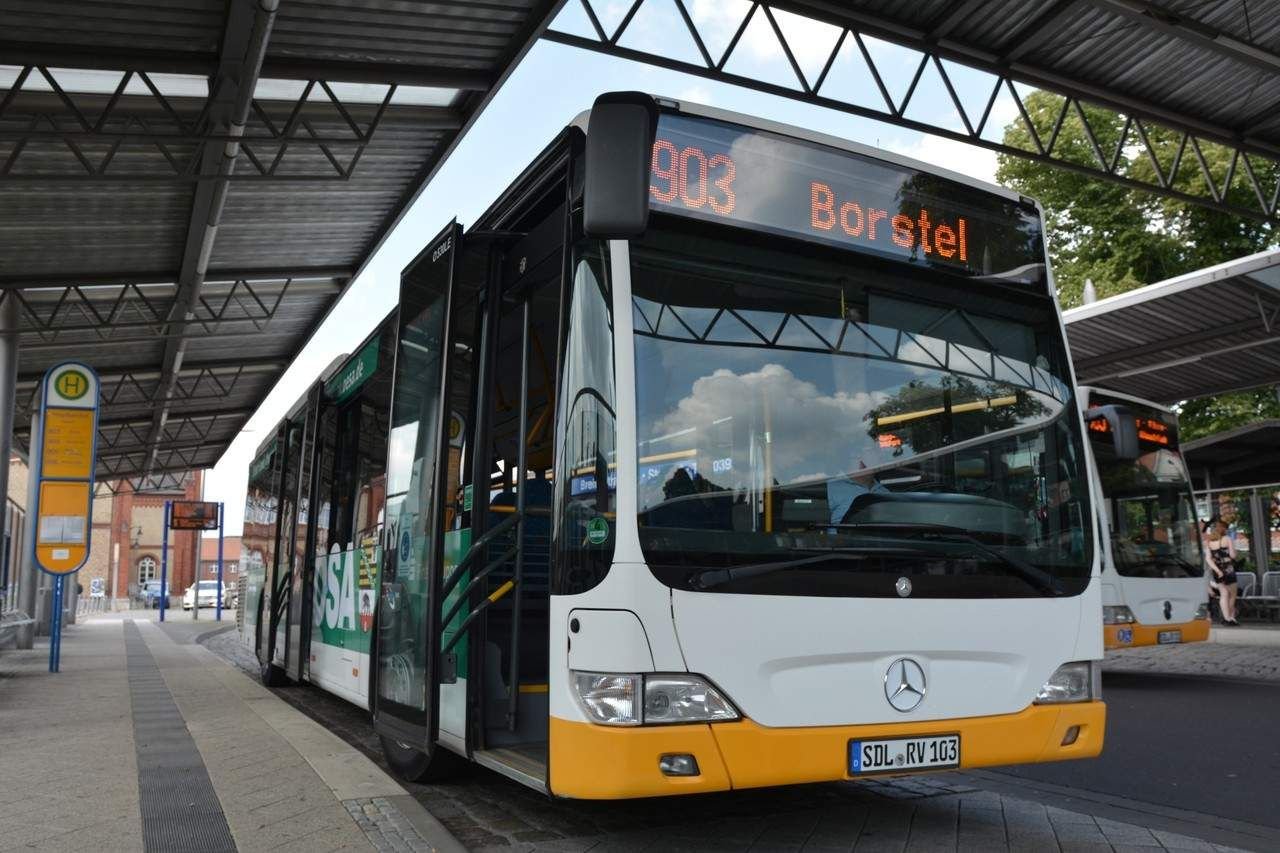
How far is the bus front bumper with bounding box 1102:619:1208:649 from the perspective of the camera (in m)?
10.8

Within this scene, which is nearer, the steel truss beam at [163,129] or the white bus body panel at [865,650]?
the white bus body panel at [865,650]

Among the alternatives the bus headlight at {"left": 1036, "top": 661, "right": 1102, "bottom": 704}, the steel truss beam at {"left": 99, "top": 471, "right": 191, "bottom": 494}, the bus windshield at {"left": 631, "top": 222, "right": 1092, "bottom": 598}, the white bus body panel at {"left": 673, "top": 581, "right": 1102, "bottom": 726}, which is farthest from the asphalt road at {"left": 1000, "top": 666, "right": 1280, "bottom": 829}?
the steel truss beam at {"left": 99, "top": 471, "right": 191, "bottom": 494}

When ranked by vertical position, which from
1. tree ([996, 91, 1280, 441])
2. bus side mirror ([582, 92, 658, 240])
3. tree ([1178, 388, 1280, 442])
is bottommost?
bus side mirror ([582, 92, 658, 240])

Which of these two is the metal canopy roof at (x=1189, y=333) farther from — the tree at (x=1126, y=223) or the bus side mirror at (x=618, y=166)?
the bus side mirror at (x=618, y=166)

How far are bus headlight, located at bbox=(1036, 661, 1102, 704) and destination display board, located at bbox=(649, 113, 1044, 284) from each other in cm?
175

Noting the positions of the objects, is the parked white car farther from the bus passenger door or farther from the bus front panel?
the bus front panel

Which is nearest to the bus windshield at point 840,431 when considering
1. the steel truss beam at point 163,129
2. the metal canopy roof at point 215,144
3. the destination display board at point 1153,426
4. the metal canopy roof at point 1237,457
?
the metal canopy roof at point 215,144

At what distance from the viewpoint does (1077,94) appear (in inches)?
499

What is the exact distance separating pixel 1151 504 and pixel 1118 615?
1.57m

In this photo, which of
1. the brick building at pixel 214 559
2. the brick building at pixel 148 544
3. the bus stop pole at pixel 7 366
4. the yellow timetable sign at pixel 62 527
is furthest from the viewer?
the brick building at pixel 214 559

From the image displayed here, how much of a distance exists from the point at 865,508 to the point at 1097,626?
1.38 m

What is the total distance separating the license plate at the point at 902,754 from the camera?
4.20m

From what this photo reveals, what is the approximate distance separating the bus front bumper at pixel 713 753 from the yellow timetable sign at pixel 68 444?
12155 mm

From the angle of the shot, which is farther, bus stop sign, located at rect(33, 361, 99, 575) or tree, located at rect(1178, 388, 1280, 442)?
tree, located at rect(1178, 388, 1280, 442)
